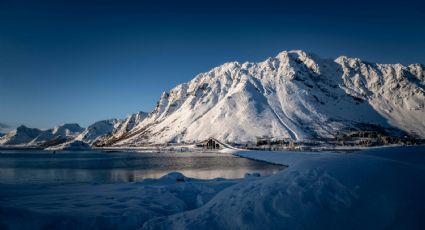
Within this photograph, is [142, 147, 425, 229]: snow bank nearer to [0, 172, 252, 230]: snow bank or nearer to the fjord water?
[0, 172, 252, 230]: snow bank

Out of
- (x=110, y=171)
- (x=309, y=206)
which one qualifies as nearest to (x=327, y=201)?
(x=309, y=206)

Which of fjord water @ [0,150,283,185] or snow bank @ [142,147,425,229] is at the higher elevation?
snow bank @ [142,147,425,229]

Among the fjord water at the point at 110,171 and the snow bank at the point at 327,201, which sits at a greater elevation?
the snow bank at the point at 327,201

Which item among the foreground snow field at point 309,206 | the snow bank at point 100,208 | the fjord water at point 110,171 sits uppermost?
the foreground snow field at point 309,206

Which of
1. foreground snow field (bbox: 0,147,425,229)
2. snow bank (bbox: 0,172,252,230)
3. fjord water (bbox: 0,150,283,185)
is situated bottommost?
fjord water (bbox: 0,150,283,185)

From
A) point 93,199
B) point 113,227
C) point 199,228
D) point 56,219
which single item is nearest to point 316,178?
point 199,228

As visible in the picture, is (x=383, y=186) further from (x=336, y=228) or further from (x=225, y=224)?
(x=225, y=224)

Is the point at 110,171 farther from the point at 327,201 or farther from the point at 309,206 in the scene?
the point at 327,201

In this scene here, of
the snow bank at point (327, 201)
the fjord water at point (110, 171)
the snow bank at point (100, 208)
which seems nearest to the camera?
the snow bank at point (327, 201)

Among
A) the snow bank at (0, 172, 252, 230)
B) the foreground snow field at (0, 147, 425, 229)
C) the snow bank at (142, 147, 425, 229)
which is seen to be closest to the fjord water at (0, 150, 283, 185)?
the snow bank at (0, 172, 252, 230)

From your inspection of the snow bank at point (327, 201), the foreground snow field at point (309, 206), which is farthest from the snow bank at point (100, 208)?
the snow bank at point (327, 201)

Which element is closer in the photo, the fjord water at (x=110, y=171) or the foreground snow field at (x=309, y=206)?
the foreground snow field at (x=309, y=206)

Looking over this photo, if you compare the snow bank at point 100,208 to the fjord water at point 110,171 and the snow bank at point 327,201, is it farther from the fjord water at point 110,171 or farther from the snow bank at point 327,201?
the fjord water at point 110,171

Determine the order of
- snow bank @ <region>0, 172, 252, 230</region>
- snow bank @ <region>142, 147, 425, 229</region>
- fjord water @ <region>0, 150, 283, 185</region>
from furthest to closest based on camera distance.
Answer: fjord water @ <region>0, 150, 283, 185</region> → snow bank @ <region>0, 172, 252, 230</region> → snow bank @ <region>142, 147, 425, 229</region>
